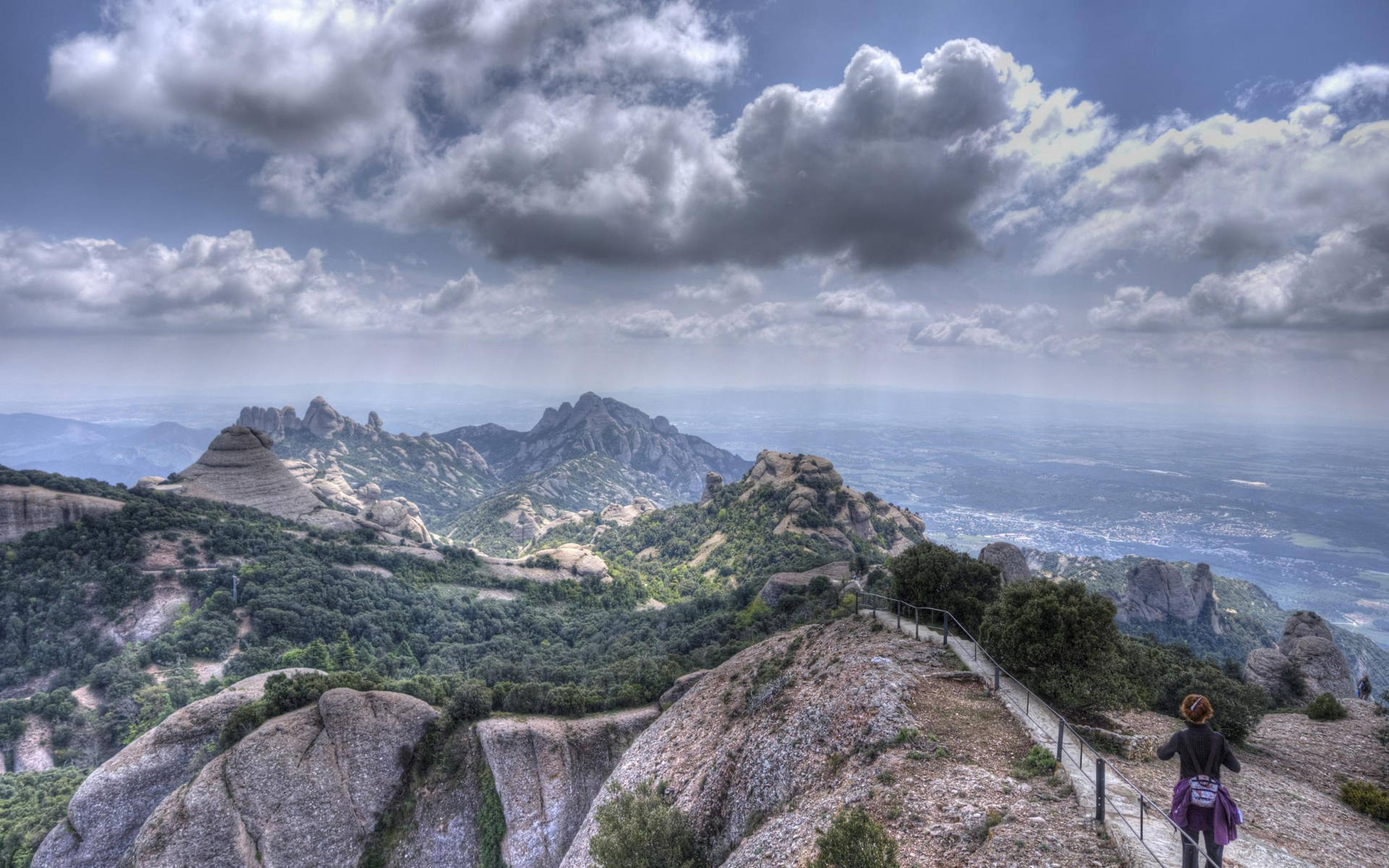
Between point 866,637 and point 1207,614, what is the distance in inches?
4534

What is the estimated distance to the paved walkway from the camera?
37.6 feet

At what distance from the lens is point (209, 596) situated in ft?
228

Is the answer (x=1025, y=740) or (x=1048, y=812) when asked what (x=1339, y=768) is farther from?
(x=1048, y=812)

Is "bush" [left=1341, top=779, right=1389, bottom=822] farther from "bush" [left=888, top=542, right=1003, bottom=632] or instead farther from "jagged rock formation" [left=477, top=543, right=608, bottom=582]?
"jagged rock formation" [left=477, top=543, right=608, bottom=582]

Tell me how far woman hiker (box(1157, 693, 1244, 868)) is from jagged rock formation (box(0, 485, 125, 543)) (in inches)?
4569

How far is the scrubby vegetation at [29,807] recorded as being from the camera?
34.2 meters

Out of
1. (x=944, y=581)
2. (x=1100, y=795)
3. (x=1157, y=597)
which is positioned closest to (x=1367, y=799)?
(x=1100, y=795)

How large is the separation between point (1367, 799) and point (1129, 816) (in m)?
11.9

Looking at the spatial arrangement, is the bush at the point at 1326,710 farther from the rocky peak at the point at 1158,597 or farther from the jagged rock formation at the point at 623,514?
the jagged rock formation at the point at 623,514

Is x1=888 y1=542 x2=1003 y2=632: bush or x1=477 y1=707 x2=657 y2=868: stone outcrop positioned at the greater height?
x1=888 y1=542 x2=1003 y2=632: bush

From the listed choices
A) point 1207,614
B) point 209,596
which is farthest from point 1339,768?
point 1207,614

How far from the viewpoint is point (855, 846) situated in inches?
481

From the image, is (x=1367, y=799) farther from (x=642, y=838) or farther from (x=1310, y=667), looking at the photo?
(x=1310, y=667)

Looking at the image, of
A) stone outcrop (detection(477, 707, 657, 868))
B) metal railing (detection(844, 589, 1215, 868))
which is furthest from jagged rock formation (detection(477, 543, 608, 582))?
metal railing (detection(844, 589, 1215, 868))
